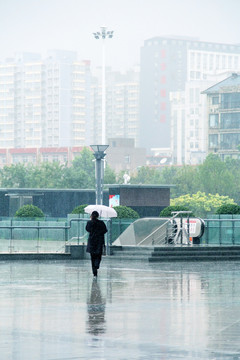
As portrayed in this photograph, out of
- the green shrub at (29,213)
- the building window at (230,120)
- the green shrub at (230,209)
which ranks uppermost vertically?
the building window at (230,120)

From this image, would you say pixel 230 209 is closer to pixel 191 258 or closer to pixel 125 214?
pixel 125 214

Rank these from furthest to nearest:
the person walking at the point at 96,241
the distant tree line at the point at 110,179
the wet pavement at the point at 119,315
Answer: the distant tree line at the point at 110,179 < the person walking at the point at 96,241 < the wet pavement at the point at 119,315

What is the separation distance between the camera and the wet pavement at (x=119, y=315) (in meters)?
9.56

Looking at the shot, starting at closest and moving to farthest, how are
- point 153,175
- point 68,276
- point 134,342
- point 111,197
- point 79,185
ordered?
point 134,342 → point 68,276 → point 111,197 → point 79,185 → point 153,175

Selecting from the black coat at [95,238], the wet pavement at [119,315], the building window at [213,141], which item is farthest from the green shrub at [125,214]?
the building window at [213,141]

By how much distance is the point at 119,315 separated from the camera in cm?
1288

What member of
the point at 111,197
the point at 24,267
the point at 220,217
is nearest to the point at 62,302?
the point at 24,267

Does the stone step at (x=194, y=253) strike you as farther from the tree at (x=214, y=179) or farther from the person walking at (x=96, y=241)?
the tree at (x=214, y=179)

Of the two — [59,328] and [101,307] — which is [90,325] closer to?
[59,328]

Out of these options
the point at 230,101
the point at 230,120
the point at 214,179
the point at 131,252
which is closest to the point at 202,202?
the point at 214,179

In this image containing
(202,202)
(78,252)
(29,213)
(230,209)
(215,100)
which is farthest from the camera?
(215,100)

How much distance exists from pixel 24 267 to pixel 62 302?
9.88 meters

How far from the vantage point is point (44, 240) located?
95.6 feet

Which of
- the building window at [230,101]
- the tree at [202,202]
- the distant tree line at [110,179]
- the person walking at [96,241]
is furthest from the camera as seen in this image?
the building window at [230,101]
